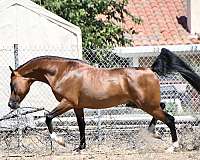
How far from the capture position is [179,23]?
19312 mm

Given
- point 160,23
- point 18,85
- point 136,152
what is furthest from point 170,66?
point 160,23

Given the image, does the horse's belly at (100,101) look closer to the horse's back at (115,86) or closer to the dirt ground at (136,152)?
the horse's back at (115,86)

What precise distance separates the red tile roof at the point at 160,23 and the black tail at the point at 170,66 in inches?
308

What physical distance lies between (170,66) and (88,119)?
2.51m

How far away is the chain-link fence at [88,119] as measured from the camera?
10344 millimetres

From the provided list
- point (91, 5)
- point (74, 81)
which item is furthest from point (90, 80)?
point (91, 5)

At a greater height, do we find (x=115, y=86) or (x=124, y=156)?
(x=115, y=86)

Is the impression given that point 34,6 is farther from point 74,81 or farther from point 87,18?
point 74,81

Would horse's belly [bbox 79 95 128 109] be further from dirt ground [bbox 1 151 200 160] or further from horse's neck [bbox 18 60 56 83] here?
dirt ground [bbox 1 151 200 160]

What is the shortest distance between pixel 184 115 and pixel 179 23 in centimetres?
845

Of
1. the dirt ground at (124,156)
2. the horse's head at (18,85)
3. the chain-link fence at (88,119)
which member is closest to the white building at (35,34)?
the chain-link fence at (88,119)

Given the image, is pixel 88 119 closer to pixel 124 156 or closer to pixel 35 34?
pixel 35 34

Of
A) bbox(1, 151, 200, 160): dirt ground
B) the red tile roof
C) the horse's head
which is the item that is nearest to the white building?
the horse's head

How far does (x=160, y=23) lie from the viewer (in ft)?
Result: 62.6
